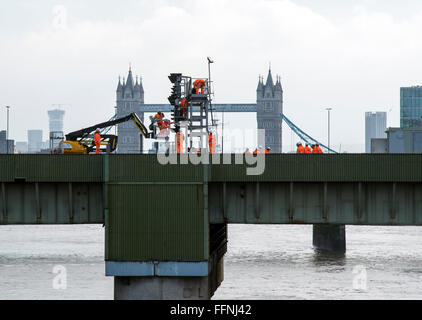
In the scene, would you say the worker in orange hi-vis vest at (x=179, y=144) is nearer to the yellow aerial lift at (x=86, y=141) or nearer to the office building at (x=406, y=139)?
the yellow aerial lift at (x=86, y=141)

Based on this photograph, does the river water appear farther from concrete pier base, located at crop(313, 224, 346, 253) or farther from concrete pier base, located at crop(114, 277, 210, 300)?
concrete pier base, located at crop(114, 277, 210, 300)

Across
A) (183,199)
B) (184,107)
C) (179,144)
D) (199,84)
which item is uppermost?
(199,84)

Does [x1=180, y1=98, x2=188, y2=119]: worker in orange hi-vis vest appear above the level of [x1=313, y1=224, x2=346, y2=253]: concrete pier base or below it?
above

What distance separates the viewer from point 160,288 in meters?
34.6

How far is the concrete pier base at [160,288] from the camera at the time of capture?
34.5 meters

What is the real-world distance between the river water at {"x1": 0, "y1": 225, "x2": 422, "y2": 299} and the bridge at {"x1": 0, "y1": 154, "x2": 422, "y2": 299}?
17444mm

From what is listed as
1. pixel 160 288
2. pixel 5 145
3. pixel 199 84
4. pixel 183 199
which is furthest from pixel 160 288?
pixel 5 145

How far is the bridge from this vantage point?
34375mm

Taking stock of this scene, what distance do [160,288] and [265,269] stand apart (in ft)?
115

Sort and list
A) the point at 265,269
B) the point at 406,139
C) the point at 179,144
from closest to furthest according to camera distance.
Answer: the point at 179,144 → the point at 265,269 → the point at 406,139

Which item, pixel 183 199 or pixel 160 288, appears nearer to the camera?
pixel 183 199

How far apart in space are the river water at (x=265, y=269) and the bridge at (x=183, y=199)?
17.4 metres

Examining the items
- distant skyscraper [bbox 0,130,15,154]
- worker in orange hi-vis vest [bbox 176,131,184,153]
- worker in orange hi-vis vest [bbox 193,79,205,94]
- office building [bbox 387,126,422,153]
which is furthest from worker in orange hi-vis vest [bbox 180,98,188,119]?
office building [bbox 387,126,422,153]

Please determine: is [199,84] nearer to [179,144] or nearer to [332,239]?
[179,144]
